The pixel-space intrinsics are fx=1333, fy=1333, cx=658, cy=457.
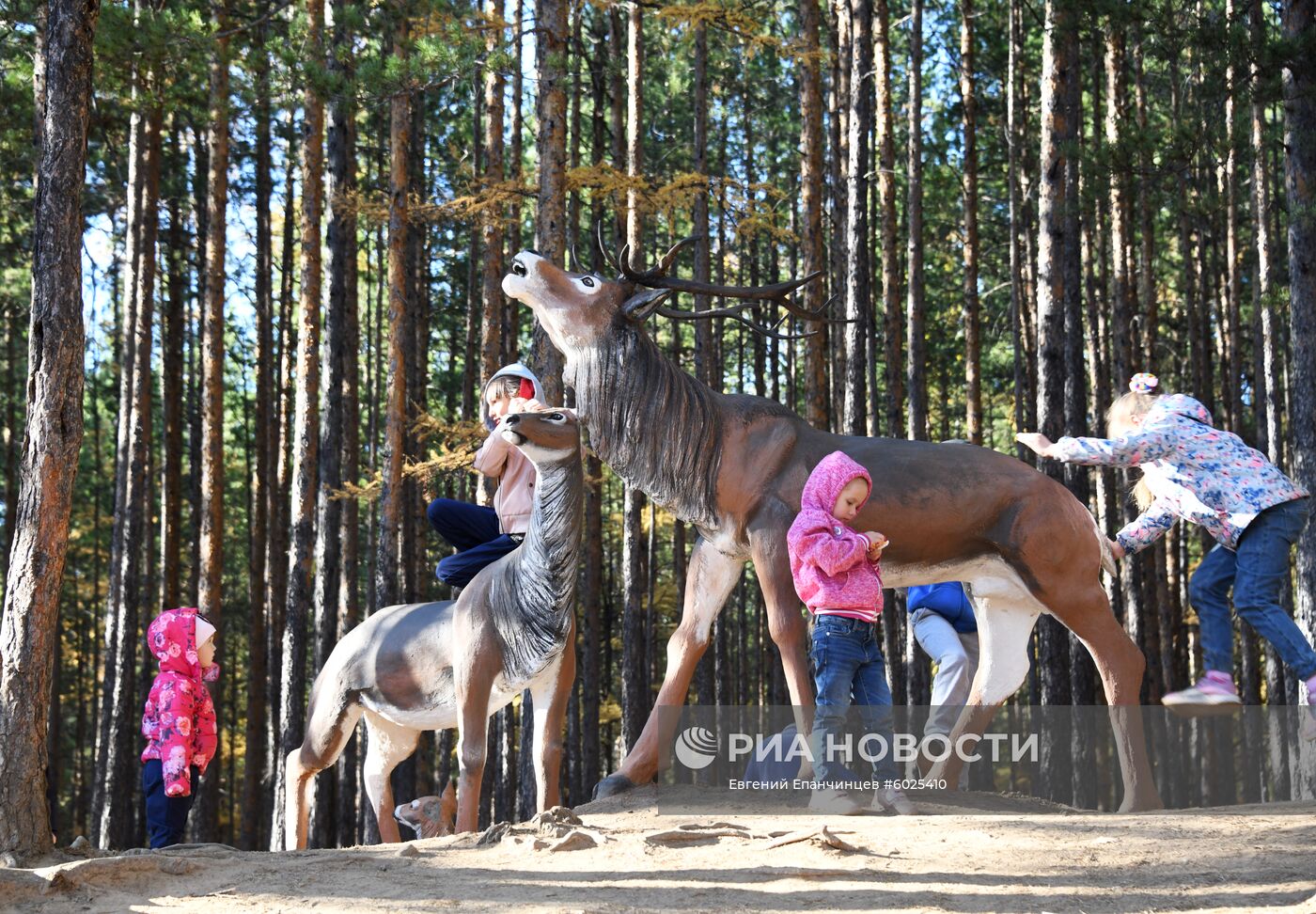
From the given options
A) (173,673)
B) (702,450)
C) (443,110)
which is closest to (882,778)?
(702,450)

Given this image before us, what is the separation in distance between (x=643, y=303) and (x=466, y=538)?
182cm

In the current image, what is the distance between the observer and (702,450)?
6863 mm

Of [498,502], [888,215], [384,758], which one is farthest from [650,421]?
[888,215]

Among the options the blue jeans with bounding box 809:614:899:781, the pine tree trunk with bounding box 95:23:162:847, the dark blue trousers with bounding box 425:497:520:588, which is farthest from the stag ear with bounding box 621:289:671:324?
the pine tree trunk with bounding box 95:23:162:847

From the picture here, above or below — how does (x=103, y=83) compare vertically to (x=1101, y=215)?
below

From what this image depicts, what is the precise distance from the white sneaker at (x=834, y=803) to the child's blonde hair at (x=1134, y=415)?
2.70 metres

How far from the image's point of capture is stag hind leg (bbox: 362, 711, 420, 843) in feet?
25.6

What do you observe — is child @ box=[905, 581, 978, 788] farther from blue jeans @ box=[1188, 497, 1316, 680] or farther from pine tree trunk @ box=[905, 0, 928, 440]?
pine tree trunk @ box=[905, 0, 928, 440]

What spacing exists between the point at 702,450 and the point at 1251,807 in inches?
130

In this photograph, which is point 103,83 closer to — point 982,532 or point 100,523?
point 982,532

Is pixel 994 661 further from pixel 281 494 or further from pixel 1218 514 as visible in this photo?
pixel 281 494

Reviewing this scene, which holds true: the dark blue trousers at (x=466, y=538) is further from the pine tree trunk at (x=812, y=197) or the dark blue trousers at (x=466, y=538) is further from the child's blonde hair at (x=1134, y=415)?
the pine tree trunk at (x=812, y=197)

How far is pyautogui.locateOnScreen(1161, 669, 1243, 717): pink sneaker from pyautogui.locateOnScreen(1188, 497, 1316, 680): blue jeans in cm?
7

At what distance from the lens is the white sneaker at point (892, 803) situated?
6.17m
